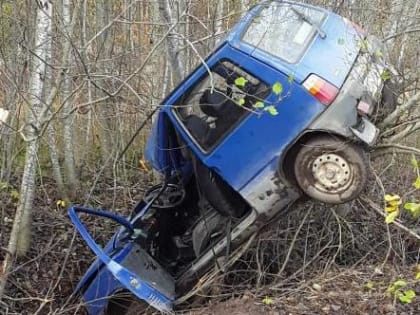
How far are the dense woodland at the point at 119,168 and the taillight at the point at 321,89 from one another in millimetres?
616

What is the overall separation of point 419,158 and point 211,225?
6.66 ft

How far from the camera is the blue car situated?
15.0ft

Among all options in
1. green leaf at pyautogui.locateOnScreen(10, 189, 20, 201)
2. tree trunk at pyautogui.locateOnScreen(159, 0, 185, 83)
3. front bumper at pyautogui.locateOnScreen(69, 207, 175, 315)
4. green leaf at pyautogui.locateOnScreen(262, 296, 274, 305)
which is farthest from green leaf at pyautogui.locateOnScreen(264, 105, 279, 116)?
green leaf at pyautogui.locateOnScreen(10, 189, 20, 201)

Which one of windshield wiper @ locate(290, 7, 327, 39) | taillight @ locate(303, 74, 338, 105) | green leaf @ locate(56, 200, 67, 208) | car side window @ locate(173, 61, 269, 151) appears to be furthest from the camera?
green leaf @ locate(56, 200, 67, 208)

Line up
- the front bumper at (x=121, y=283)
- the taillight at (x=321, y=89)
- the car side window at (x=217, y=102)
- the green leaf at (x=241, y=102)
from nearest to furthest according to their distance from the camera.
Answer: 1. the taillight at (x=321, y=89)
2. the green leaf at (x=241, y=102)
3. the car side window at (x=217, y=102)
4. the front bumper at (x=121, y=283)

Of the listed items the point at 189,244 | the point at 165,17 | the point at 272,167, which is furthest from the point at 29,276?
→ the point at 165,17

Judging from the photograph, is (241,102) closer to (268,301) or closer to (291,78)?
(291,78)

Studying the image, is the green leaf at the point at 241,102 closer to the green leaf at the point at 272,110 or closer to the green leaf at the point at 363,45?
the green leaf at the point at 272,110

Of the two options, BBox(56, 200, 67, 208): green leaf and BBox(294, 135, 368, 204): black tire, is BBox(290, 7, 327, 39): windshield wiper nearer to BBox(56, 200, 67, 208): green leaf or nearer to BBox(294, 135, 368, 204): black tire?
BBox(294, 135, 368, 204): black tire

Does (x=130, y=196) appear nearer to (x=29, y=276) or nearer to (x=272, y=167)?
(x=29, y=276)

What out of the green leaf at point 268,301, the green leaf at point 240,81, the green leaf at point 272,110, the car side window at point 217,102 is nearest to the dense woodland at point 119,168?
the green leaf at point 268,301

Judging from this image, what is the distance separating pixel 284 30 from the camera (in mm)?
4898

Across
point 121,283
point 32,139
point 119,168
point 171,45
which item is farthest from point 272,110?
point 119,168

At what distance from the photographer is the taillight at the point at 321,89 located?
4.51m
